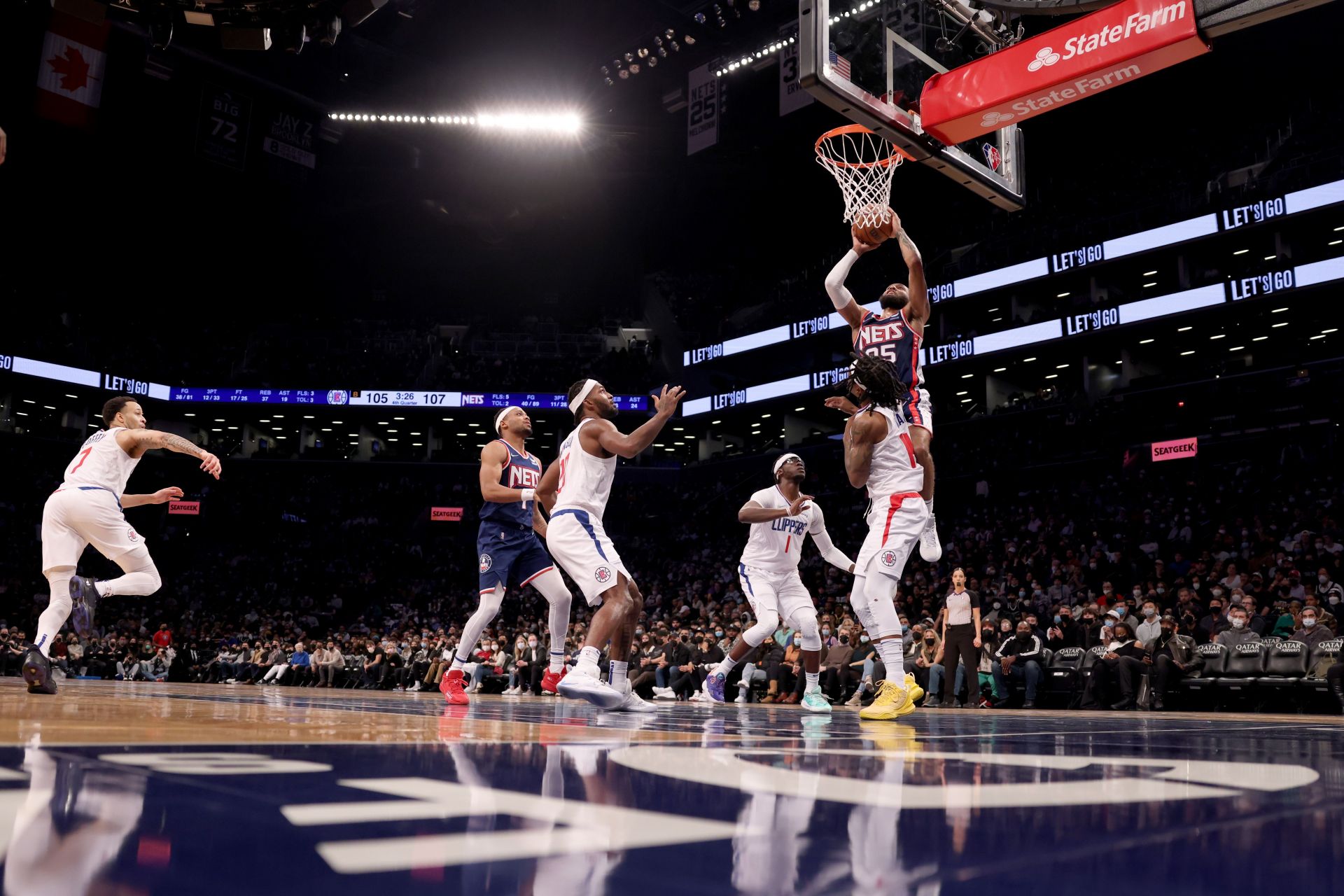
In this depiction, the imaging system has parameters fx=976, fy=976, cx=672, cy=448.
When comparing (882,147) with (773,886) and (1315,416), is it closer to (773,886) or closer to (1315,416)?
(773,886)

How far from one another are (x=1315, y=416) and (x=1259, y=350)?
9.62ft

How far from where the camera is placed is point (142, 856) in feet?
3.29

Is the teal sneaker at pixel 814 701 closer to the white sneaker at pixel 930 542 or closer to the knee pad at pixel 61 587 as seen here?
the white sneaker at pixel 930 542

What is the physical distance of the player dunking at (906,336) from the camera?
6203mm

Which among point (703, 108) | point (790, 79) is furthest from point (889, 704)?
point (703, 108)

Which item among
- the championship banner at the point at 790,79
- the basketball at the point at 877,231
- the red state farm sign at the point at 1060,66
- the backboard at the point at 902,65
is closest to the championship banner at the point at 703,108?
the championship banner at the point at 790,79

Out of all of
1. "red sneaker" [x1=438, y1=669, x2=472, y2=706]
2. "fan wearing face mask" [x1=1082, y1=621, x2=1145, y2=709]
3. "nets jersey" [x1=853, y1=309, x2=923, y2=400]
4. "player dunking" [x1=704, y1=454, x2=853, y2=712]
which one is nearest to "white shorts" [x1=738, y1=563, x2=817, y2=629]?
"player dunking" [x1=704, y1=454, x2=853, y2=712]

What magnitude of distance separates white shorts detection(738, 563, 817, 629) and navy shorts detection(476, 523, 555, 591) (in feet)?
5.39

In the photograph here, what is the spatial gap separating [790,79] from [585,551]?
55.9ft

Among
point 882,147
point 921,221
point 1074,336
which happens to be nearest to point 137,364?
point 921,221

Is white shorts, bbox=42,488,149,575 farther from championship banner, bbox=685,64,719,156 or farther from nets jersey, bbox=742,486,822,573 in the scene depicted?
championship banner, bbox=685,64,719,156

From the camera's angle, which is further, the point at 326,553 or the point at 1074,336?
the point at 326,553

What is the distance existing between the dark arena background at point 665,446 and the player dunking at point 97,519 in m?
0.04

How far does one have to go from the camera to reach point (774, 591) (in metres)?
7.89
